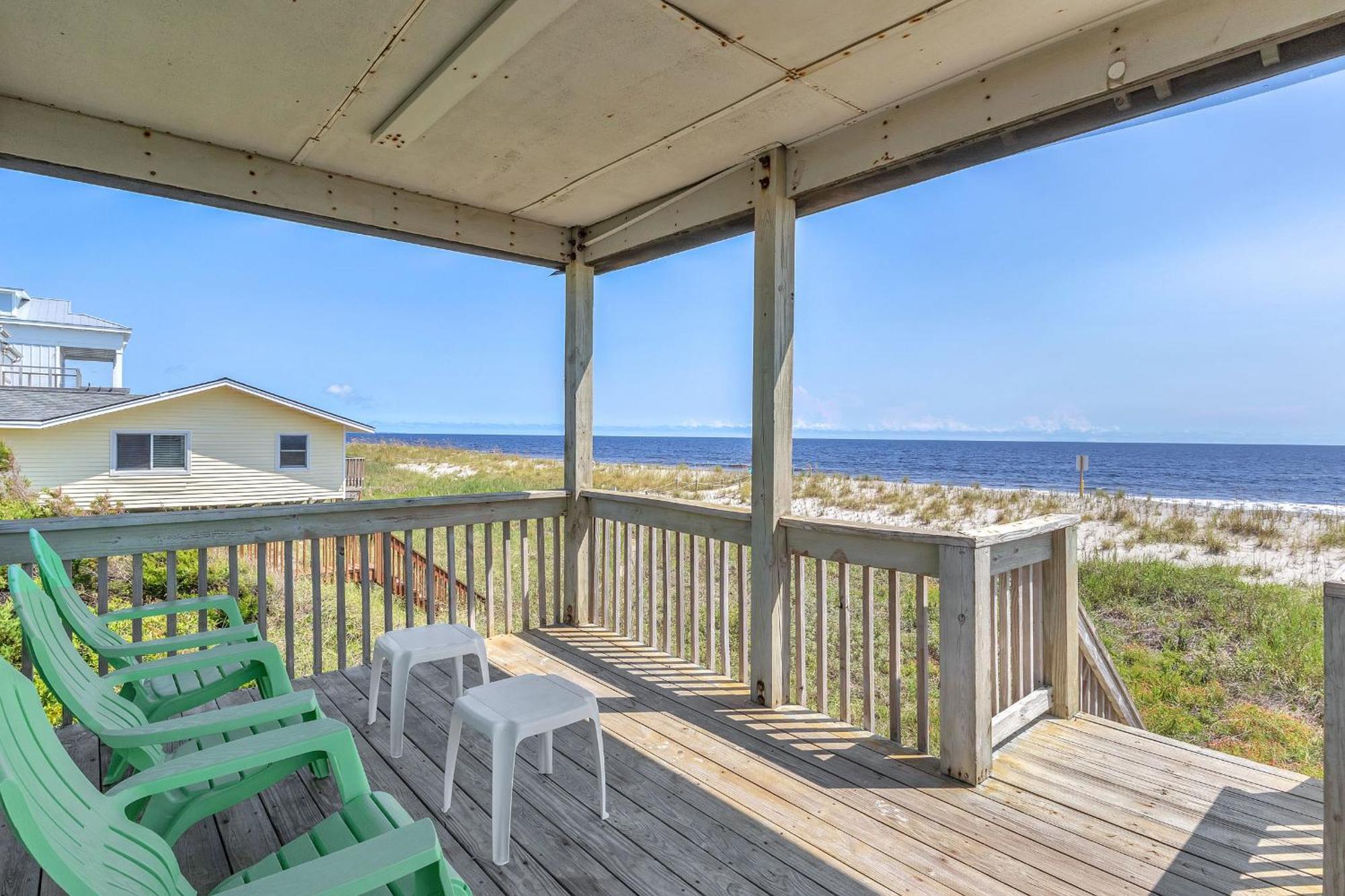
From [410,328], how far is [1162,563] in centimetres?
2603

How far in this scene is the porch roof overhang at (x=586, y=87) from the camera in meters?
1.88

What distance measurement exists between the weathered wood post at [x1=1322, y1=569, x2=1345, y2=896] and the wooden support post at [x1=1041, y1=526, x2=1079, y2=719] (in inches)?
48.7

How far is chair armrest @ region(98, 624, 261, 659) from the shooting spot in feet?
6.70

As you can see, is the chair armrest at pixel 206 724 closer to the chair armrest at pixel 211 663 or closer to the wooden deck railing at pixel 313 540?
the chair armrest at pixel 211 663

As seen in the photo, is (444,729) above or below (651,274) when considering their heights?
below

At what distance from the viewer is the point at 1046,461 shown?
30.4 metres

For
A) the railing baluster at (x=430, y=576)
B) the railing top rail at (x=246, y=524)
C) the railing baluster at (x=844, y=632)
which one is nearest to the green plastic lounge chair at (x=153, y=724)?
the railing top rail at (x=246, y=524)

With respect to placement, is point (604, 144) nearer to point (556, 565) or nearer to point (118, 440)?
point (556, 565)

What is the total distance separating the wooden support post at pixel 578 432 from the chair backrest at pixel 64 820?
3.13 metres

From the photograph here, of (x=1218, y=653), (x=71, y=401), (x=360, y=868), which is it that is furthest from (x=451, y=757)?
(x=1218, y=653)

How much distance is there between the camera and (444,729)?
105 inches

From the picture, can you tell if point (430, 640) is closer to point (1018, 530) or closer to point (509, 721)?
point (509, 721)

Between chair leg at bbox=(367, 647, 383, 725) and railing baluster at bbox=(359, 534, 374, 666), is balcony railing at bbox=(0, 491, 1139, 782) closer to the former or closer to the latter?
railing baluster at bbox=(359, 534, 374, 666)

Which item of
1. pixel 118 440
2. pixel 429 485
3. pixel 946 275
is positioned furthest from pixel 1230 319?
pixel 118 440
